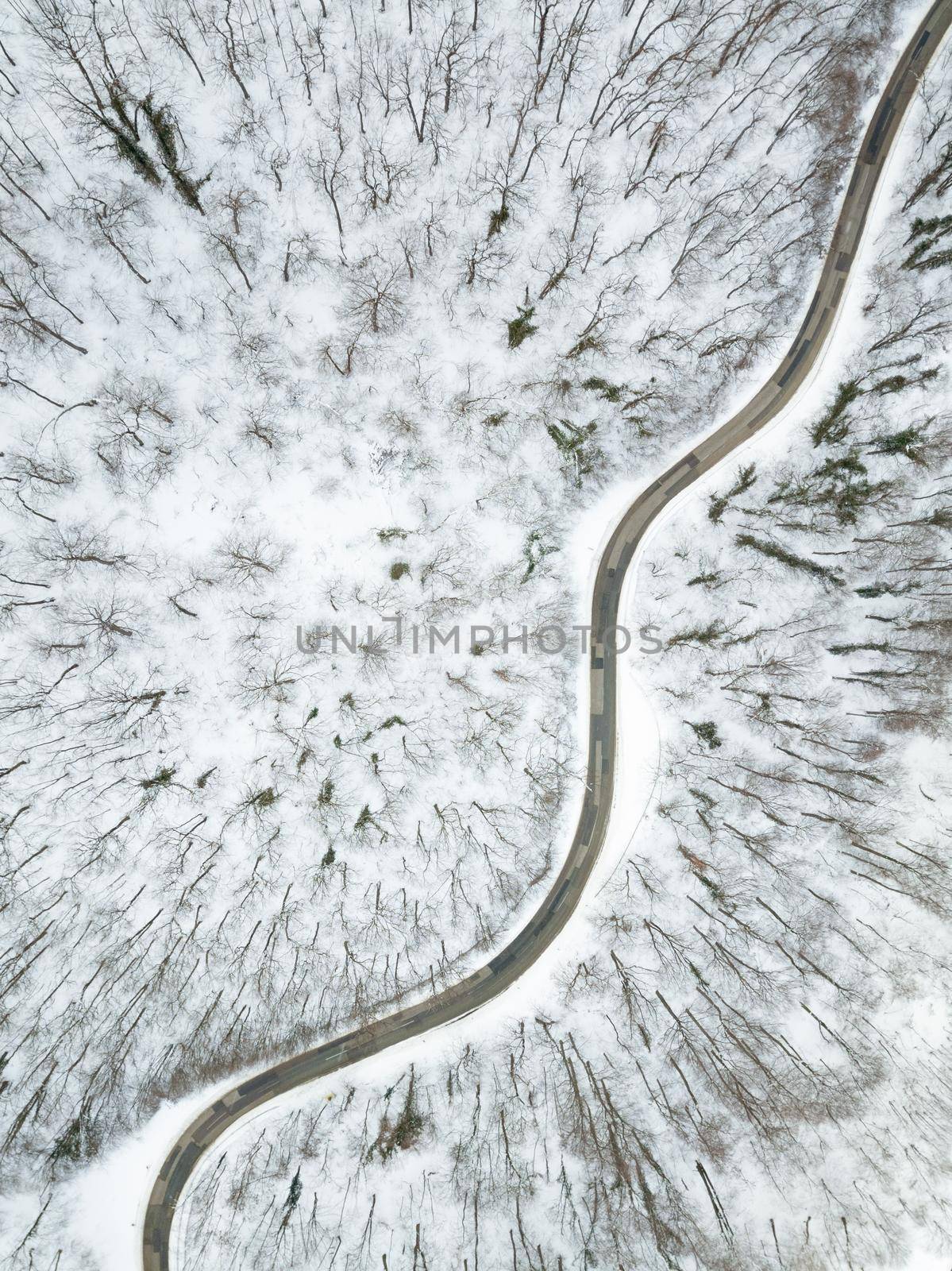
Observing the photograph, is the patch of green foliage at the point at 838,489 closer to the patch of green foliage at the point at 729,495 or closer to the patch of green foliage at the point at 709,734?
the patch of green foliage at the point at 729,495

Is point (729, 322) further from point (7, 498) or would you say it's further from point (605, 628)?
point (7, 498)

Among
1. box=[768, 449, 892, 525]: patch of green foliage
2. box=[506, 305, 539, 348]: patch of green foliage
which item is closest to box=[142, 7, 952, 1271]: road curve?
box=[768, 449, 892, 525]: patch of green foliage

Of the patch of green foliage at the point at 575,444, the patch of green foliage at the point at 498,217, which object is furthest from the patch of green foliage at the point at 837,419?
the patch of green foliage at the point at 498,217

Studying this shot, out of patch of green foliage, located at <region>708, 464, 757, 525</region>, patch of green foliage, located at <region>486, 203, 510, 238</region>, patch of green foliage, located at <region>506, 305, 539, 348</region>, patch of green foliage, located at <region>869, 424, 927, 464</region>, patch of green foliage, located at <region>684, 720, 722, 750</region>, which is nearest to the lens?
patch of green foliage, located at <region>486, 203, 510, 238</region>

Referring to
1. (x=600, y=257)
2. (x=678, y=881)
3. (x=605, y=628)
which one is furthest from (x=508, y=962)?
(x=600, y=257)

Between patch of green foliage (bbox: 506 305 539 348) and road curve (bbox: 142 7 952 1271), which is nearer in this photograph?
patch of green foliage (bbox: 506 305 539 348)

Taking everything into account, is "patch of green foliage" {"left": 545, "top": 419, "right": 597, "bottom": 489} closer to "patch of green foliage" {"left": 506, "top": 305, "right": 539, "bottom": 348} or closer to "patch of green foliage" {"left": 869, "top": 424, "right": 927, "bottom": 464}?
"patch of green foliage" {"left": 506, "top": 305, "right": 539, "bottom": 348}

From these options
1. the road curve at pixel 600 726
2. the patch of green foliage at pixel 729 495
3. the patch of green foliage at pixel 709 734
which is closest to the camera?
the road curve at pixel 600 726

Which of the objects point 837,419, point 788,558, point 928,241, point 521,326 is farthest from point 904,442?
point 521,326
